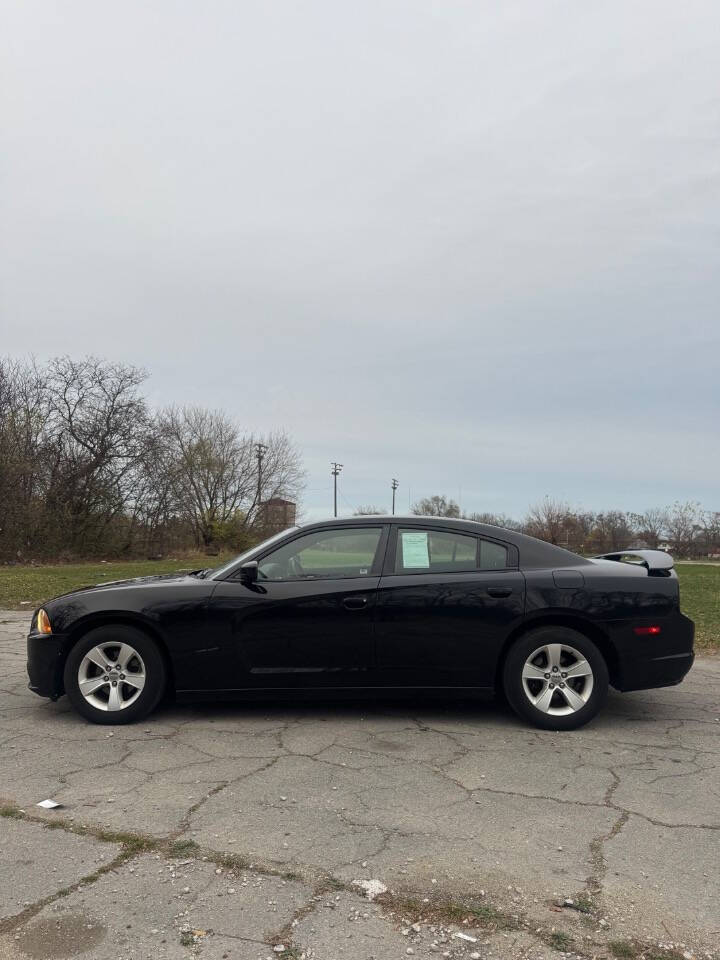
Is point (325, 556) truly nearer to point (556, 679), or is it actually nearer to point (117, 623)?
point (117, 623)

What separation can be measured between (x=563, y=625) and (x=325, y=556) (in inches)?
71.0

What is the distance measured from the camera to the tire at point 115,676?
4.98 metres

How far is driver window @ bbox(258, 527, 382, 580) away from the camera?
518cm

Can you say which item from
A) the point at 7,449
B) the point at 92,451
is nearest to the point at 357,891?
the point at 7,449

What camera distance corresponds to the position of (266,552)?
17.3ft

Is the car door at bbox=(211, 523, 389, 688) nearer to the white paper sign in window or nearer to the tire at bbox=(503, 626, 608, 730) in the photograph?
the white paper sign in window

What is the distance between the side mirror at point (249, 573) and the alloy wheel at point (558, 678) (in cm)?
201

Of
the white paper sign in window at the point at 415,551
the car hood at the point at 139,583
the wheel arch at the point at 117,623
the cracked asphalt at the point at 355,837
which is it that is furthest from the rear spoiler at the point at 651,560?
the wheel arch at the point at 117,623

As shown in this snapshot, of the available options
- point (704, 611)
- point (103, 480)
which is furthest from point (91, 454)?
point (704, 611)

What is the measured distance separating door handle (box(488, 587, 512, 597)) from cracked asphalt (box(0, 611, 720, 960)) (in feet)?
3.11

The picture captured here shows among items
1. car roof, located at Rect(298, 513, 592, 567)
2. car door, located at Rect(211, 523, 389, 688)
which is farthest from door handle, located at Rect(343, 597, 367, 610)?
car roof, located at Rect(298, 513, 592, 567)

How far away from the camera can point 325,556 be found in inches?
209

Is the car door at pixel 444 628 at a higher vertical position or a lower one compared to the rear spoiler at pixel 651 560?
lower

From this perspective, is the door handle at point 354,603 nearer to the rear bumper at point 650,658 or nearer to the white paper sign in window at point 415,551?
the white paper sign in window at point 415,551
